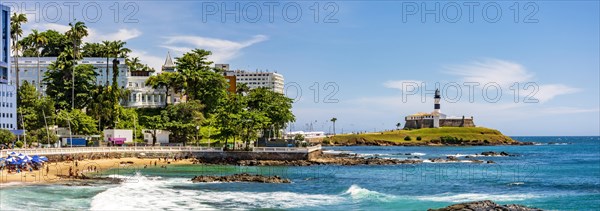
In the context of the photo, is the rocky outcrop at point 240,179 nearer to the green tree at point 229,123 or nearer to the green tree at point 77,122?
the green tree at point 229,123

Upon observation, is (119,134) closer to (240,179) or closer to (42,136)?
(42,136)

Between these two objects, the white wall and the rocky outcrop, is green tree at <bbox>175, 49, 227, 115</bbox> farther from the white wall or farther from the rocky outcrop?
the rocky outcrop

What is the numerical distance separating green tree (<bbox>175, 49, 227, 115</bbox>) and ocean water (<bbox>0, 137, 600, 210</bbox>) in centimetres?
4102

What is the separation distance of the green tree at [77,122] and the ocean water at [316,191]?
88.4 feet

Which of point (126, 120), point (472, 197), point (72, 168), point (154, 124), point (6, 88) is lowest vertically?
point (472, 197)

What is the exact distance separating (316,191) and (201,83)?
70.7 m

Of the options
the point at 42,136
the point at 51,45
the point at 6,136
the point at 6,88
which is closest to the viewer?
the point at 6,136

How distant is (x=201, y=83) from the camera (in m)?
122

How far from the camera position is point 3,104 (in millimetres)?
87312

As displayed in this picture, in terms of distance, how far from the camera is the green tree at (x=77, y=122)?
99.6 metres

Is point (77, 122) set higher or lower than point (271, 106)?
lower

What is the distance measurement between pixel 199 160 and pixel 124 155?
10.3 m

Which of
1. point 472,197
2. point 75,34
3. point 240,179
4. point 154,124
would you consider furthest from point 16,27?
point 472,197

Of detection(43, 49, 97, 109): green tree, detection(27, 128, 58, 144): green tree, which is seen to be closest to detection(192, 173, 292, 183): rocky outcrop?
detection(27, 128, 58, 144): green tree
